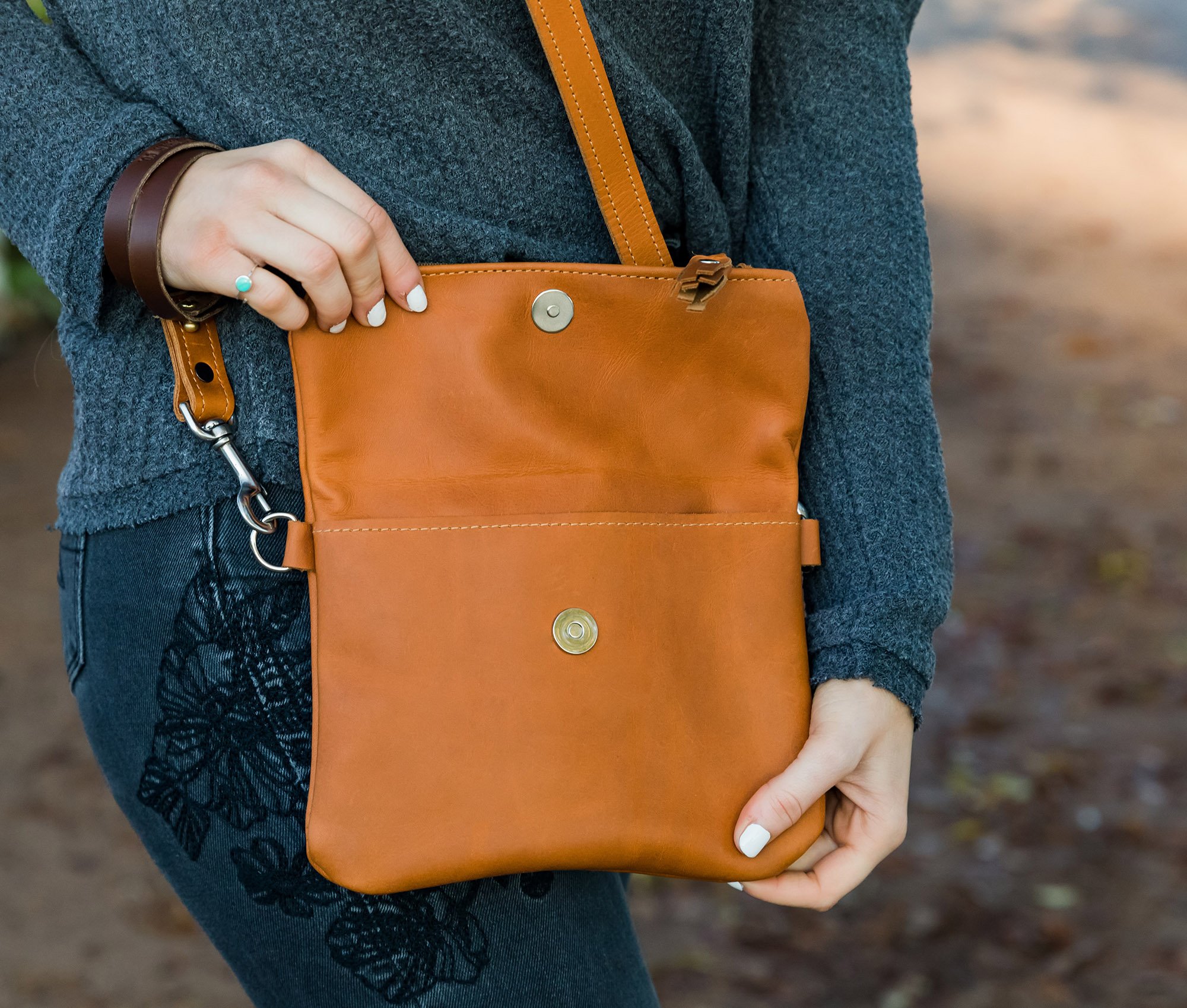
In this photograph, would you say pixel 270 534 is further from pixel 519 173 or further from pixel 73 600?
pixel 519 173

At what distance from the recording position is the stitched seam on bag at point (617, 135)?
3.62 feet

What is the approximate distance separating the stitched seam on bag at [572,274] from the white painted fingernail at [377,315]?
0.05m

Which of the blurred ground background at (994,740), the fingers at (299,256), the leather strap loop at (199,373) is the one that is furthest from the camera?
the blurred ground background at (994,740)

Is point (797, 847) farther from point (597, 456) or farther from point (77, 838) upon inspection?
point (77, 838)

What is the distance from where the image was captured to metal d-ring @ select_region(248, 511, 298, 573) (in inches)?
42.2

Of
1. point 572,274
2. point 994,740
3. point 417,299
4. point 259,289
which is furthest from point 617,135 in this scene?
point 994,740

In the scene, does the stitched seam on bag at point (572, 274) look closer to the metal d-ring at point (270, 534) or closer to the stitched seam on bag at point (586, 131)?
the stitched seam on bag at point (586, 131)

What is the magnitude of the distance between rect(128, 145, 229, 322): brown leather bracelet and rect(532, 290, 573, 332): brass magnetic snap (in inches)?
13.5

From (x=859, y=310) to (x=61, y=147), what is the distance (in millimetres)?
849

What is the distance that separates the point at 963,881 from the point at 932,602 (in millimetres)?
2142

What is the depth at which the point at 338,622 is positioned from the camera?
1040mm

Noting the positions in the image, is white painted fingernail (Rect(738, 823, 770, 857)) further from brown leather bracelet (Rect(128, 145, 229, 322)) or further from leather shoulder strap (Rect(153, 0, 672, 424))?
brown leather bracelet (Rect(128, 145, 229, 322))

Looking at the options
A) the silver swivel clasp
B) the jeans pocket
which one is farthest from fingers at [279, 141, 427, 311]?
the jeans pocket

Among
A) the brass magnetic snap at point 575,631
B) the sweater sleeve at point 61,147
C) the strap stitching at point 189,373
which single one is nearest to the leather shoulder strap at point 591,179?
the strap stitching at point 189,373
